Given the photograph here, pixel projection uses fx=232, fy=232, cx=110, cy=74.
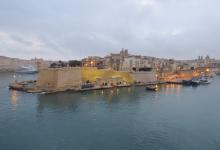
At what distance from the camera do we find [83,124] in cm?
1716

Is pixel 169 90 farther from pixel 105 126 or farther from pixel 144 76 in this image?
pixel 105 126

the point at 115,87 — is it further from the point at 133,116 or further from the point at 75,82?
the point at 133,116

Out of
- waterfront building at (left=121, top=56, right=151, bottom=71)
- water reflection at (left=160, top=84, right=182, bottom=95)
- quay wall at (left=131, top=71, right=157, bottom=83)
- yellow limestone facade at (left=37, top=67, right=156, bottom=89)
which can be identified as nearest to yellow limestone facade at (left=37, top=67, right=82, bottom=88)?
yellow limestone facade at (left=37, top=67, right=156, bottom=89)

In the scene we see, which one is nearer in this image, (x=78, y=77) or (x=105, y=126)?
(x=105, y=126)

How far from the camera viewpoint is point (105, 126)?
16.6m

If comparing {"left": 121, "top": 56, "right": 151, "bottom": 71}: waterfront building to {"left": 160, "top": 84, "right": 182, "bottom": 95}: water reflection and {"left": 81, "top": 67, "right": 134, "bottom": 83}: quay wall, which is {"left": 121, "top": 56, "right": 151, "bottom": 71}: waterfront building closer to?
{"left": 81, "top": 67, "right": 134, "bottom": 83}: quay wall

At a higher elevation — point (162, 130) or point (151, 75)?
point (151, 75)

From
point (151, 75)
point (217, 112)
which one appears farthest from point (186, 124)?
point (151, 75)

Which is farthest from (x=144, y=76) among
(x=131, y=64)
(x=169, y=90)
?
(x=131, y=64)

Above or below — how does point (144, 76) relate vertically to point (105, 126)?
above

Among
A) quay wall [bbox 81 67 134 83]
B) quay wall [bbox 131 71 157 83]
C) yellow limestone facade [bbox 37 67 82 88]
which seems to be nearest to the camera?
yellow limestone facade [bbox 37 67 82 88]

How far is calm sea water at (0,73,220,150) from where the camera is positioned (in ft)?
43.5

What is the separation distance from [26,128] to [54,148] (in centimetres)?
440

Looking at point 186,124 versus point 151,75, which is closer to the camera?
point 186,124
